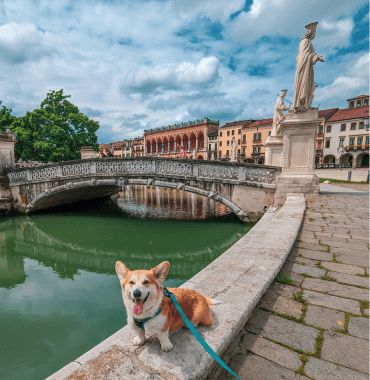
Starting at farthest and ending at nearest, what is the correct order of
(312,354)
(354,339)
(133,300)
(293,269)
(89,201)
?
(89,201) < (293,269) < (354,339) < (312,354) < (133,300)

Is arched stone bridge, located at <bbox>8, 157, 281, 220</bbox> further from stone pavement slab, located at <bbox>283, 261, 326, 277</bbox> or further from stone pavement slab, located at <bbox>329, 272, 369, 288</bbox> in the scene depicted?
stone pavement slab, located at <bbox>329, 272, 369, 288</bbox>

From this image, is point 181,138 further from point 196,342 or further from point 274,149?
point 196,342

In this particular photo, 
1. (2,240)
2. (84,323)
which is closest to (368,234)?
→ (84,323)

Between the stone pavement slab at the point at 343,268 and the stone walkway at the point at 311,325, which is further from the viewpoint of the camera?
the stone pavement slab at the point at 343,268

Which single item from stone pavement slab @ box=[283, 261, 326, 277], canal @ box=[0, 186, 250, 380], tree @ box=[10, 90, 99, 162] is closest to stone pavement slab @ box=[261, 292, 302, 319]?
stone pavement slab @ box=[283, 261, 326, 277]

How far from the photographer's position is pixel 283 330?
1.90 m

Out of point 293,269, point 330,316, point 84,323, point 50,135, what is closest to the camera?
point 330,316

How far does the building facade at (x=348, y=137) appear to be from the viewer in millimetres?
39531

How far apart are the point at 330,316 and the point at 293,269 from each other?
84 cm

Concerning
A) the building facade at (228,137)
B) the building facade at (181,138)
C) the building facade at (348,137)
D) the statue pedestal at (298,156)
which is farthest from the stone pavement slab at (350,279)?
the building facade at (228,137)

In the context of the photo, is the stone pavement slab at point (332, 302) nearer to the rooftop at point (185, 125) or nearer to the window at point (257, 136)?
the window at point (257, 136)

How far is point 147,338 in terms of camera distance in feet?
5.14

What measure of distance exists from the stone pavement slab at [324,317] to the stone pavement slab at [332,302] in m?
0.07

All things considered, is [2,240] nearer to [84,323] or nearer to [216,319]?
[84,323]
